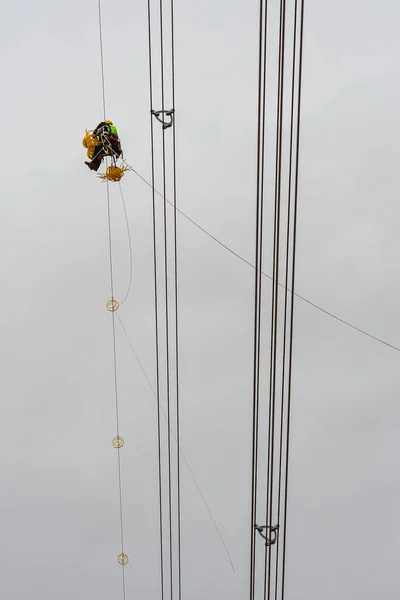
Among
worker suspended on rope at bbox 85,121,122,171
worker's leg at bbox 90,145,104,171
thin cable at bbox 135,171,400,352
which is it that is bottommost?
thin cable at bbox 135,171,400,352

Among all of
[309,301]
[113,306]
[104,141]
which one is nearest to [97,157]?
[104,141]

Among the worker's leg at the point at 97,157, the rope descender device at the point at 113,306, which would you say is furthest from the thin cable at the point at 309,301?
the worker's leg at the point at 97,157

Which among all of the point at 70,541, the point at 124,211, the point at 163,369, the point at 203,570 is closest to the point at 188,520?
the point at 203,570

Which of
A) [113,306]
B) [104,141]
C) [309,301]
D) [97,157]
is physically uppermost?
[104,141]

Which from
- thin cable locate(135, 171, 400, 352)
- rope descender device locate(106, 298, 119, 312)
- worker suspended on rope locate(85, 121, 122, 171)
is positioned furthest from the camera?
thin cable locate(135, 171, 400, 352)

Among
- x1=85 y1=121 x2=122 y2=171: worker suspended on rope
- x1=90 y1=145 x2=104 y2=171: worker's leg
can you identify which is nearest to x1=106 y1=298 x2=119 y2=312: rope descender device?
x1=90 y1=145 x2=104 y2=171: worker's leg

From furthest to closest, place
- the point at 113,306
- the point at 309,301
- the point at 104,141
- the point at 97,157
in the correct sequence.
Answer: the point at 309,301, the point at 113,306, the point at 97,157, the point at 104,141

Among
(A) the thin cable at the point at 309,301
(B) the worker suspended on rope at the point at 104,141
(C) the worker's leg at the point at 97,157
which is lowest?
(A) the thin cable at the point at 309,301

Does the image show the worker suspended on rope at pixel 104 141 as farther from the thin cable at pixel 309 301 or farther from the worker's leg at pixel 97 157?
the thin cable at pixel 309 301

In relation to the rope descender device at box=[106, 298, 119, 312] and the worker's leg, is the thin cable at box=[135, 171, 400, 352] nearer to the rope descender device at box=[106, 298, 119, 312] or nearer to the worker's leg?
the rope descender device at box=[106, 298, 119, 312]

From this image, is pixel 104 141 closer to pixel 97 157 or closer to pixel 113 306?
pixel 97 157

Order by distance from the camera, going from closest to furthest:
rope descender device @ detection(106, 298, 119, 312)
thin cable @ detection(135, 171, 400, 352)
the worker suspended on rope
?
the worker suspended on rope < rope descender device @ detection(106, 298, 119, 312) < thin cable @ detection(135, 171, 400, 352)

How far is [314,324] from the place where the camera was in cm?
1255

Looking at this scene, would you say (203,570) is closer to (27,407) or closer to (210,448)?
(210,448)
